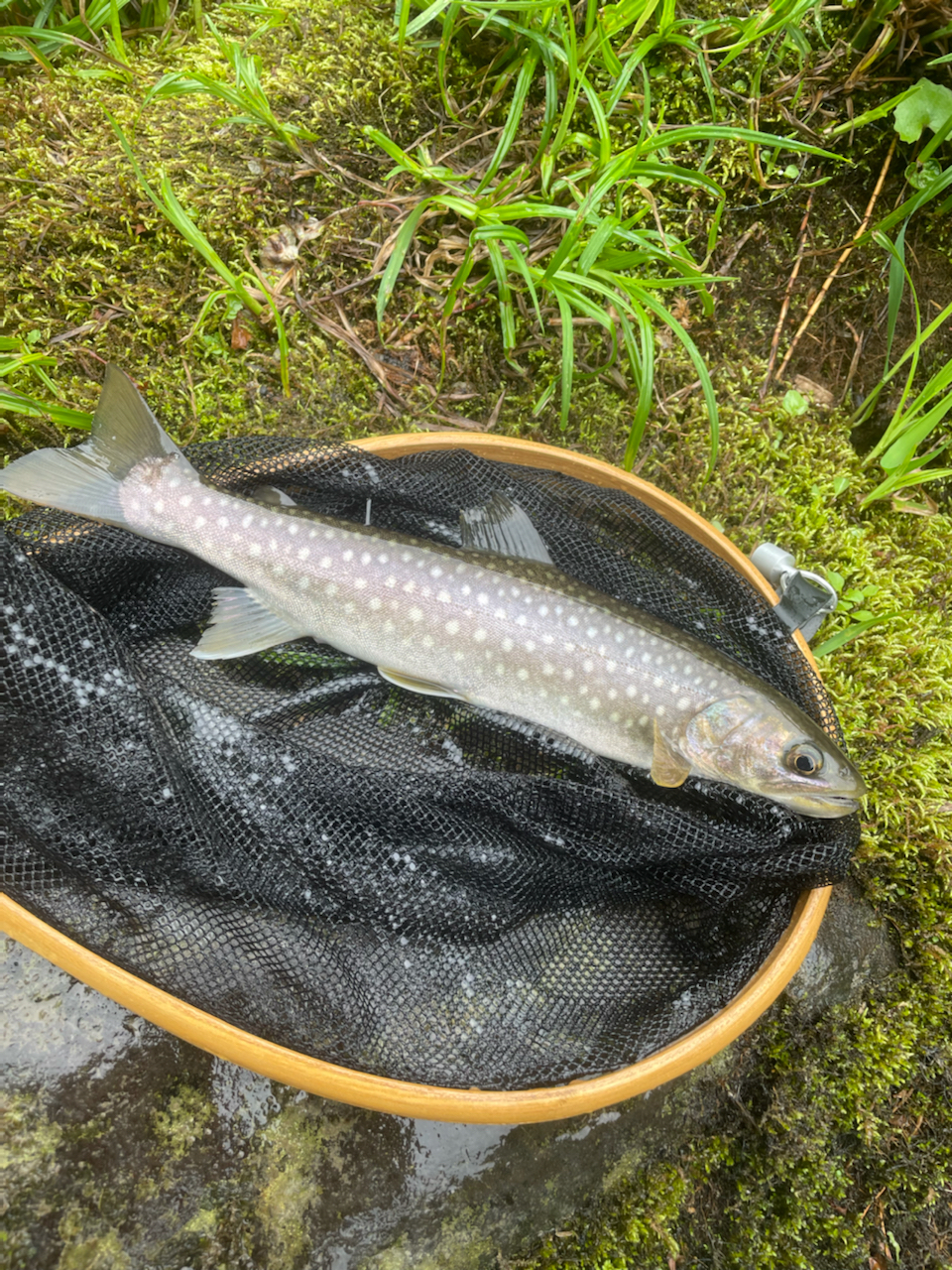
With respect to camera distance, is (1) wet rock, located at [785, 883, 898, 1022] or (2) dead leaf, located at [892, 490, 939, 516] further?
(2) dead leaf, located at [892, 490, 939, 516]

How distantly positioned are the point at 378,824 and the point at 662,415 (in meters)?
1.71

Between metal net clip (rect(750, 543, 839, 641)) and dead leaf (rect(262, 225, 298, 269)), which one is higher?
metal net clip (rect(750, 543, 839, 641))

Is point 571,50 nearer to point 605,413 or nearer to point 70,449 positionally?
point 605,413

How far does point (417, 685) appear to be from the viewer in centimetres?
204

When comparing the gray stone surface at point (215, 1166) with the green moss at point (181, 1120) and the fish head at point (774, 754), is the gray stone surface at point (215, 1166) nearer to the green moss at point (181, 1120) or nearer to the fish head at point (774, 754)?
the green moss at point (181, 1120)

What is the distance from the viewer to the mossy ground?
2.12 m

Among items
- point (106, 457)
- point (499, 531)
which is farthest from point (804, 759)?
point (106, 457)

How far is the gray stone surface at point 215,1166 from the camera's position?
1.75 m

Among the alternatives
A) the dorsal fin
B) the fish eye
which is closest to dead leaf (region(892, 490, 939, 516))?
the fish eye

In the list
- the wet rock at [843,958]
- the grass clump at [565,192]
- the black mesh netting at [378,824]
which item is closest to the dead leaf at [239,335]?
the grass clump at [565,192]

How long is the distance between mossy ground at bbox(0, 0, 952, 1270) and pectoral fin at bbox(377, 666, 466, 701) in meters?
0.91

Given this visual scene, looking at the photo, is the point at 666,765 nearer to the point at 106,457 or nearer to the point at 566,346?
the point at 566,346

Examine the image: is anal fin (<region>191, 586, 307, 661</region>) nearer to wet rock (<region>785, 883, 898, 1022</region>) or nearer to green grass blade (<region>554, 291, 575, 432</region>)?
green grass blade (<region>554, 291, 575, 432</region>)

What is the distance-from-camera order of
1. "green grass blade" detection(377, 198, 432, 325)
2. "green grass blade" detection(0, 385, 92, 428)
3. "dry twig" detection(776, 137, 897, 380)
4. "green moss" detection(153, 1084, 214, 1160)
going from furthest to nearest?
"dry twig" detection(776, 137, 897, 380) < "green grass blade" detection(377, 198, 432, 325) < "green grass blade" detection(0, 385, 92, 428) < "green moss" detection(153, 1084, 214, 1160)
